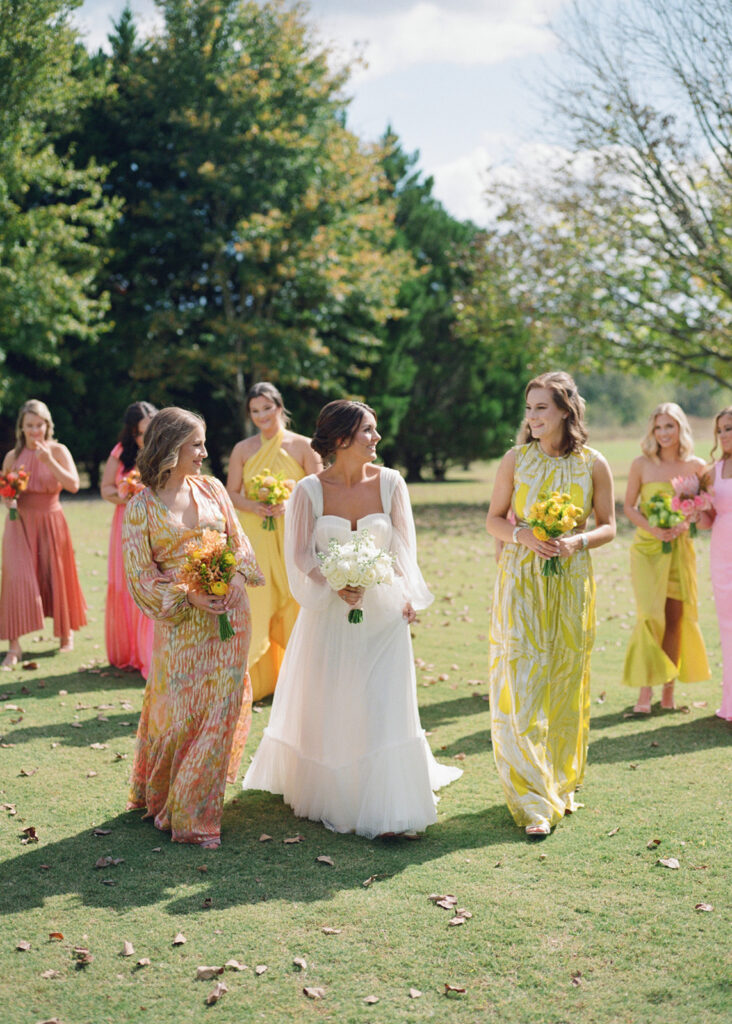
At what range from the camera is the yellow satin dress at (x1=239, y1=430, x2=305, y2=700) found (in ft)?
30.2

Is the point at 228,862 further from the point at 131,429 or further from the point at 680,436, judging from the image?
the point at 680,436

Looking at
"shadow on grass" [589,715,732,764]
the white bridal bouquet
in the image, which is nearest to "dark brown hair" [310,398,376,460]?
the white bridal bouquet

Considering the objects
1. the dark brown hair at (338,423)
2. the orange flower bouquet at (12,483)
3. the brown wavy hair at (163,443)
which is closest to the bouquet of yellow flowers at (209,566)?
the brown wavy hair at (163,443)

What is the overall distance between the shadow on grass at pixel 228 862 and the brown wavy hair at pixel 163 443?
2.21 meters

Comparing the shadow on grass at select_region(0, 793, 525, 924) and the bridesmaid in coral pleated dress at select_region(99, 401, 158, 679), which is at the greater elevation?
the bridesmaid in coral pleated dress at select_region(99, 401, 158, 679)

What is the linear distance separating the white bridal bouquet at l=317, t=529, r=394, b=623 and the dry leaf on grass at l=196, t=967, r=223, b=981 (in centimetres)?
216

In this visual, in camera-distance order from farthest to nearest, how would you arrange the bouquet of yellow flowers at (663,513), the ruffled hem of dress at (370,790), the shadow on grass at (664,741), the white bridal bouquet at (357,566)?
the bouquet of yellow flowers at (663,513) → the shadow on grass at (664,741) → the ruffled hem of dress at (370,790) → the white bridal bouquet at (357,566)

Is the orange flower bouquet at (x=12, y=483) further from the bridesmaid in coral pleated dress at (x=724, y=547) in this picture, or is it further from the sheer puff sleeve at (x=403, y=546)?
the bridesmaid in coral pleated dress at (x=724, y=547)

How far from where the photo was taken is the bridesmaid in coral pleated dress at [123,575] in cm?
991

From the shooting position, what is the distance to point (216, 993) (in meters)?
4.30

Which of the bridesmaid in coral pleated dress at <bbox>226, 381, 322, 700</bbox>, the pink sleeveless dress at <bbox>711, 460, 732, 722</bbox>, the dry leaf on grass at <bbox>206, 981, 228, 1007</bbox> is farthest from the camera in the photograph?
the bridesmaid in coral pleated dress at <bbox>226, 381, 322, 700</bbox>

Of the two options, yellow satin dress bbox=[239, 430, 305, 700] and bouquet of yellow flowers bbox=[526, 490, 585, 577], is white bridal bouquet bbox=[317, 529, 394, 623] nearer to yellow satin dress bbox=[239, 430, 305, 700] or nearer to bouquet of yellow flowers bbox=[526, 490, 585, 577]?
bouquet of yellow flowers bbox=[526, 490, 585, 577]

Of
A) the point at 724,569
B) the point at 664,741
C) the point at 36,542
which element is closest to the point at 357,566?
the point at 664,741

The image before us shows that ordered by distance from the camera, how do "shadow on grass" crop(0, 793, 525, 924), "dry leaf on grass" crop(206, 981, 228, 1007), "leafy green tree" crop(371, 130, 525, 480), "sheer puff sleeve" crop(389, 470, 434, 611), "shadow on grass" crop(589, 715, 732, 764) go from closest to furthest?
"dry leaf on grass" crop(206, 981, 228, 1007) < "shadow on grass" crop(0, 793, 525, 924) < "sheer puff sleeve" crop(389, 470, 434, 611) < "shadow on grass" crop(589, 715, 732, 764) < "leafy green tree" crop(371, 130, 525, 480)
